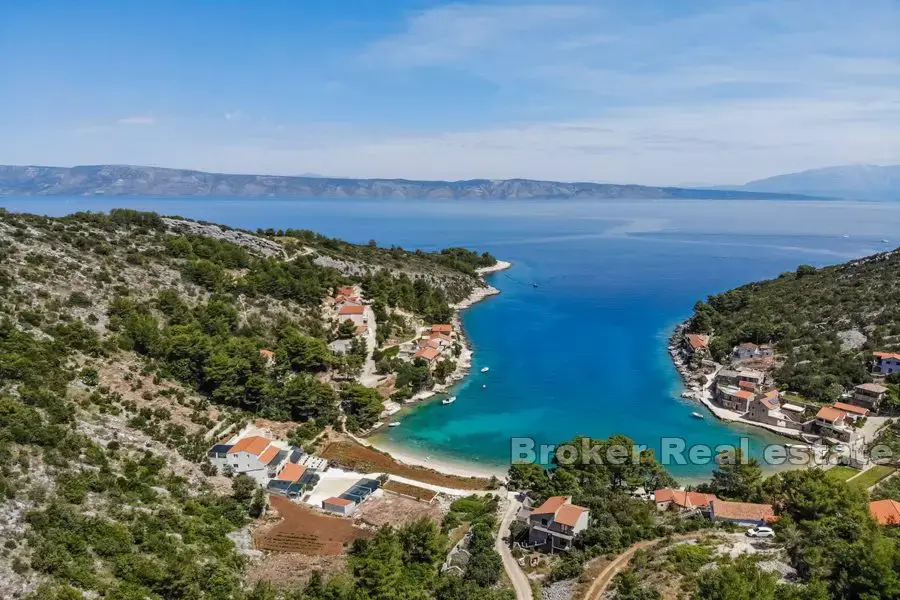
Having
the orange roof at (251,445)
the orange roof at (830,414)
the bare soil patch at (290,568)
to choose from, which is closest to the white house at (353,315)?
the orange roof at (251,445)

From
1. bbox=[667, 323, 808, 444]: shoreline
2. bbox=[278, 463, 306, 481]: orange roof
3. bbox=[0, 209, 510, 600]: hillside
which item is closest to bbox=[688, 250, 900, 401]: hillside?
bbox=[667, 323, 808, 444]: shoreline

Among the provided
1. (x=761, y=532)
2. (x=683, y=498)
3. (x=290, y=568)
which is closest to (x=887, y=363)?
(x=683, y=498)

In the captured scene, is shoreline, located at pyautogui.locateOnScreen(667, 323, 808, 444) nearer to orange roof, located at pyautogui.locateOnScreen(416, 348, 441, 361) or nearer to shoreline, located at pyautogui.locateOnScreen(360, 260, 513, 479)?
shoreline, located at pyautogui.locateOnScreen(360, 260, 513, 479)

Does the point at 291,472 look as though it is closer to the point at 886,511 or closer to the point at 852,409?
the point at 886,511

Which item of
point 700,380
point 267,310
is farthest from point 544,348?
point 267,310

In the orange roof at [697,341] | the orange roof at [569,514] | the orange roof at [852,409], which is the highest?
the orange roof at [697,341]

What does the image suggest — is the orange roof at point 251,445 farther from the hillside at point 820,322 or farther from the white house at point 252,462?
the hillside at point 820,322

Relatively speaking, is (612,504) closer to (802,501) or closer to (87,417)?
(802,501)
